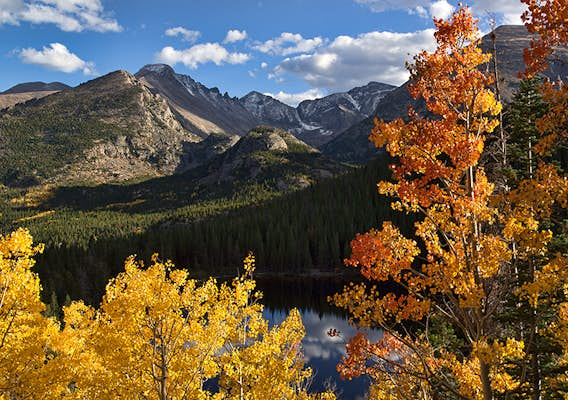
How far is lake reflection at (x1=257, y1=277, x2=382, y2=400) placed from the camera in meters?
47.8

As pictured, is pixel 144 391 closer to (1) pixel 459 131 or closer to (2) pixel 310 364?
(1) pixel 459 131

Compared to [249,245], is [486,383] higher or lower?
higher

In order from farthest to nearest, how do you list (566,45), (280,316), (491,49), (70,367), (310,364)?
(280,316), (310,364), (70,367), (491,49), (566,45)

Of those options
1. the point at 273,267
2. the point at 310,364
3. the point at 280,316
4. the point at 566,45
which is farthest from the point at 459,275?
the point at 273,267

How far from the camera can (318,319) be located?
246ft

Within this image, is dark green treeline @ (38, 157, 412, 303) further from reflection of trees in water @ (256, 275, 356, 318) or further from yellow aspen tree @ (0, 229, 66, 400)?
yellow aspen tree @ (0, 229, 66, 400)

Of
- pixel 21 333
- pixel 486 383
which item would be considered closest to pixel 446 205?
pixel 486 383

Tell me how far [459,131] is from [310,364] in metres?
50.4

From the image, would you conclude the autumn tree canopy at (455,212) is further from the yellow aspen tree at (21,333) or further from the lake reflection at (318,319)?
the lake reflection at (318,319)

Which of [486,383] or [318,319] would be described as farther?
[318,319]

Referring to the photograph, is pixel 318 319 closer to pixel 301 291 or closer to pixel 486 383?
pixel 301 291

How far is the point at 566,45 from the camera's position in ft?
32.9

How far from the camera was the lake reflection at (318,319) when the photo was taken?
157 feet

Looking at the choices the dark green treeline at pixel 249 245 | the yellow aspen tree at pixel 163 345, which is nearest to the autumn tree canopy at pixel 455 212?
the yellow aspen tree at pixel 163 345
